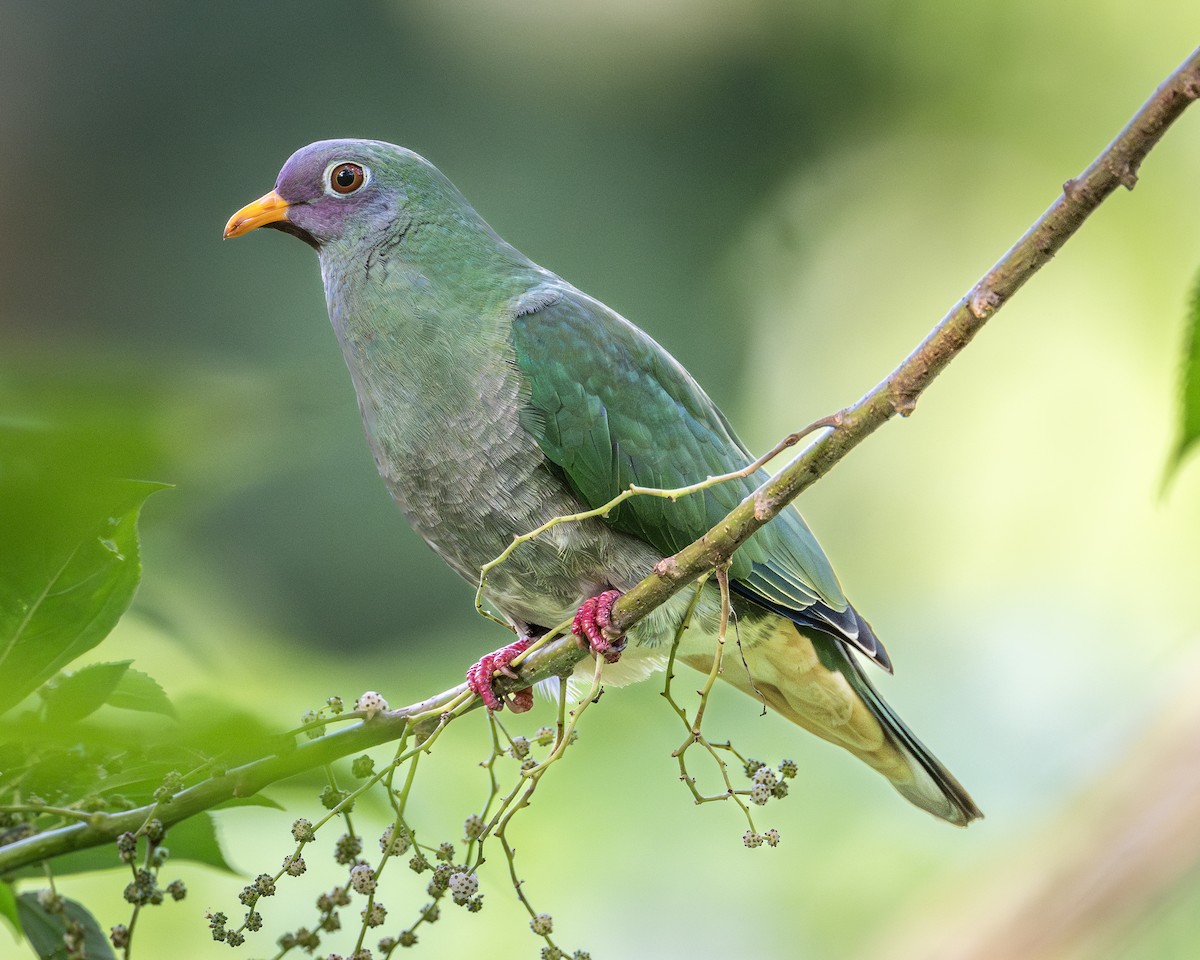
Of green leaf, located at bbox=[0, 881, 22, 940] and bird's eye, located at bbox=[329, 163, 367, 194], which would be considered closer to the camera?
green leaf, located at bbox=[0, 881, 22, 940]

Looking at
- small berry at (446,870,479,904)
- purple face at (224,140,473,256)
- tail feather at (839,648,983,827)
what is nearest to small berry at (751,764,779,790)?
small berry at (446,870,479,904)

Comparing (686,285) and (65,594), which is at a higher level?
(686,285)

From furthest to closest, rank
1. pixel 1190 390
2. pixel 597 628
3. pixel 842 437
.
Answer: pixel 597 628, pixel 842 437, pixel 1190 390

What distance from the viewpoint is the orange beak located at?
3004mm

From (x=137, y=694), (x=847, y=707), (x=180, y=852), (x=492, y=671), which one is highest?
(x=847, y=707)

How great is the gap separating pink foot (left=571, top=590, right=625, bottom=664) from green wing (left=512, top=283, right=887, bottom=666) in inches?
13.9

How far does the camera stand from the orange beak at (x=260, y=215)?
118 inches

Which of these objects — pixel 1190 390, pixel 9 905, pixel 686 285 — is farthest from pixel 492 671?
pixel 686 285

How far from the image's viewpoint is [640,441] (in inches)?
107

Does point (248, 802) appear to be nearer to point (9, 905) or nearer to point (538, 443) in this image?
point (9, 905)

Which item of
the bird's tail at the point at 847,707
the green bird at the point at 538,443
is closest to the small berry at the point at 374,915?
the green bird at the point at 538,443

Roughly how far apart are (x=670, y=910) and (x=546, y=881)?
62 cm

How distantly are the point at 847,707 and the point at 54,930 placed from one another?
6.44 feet

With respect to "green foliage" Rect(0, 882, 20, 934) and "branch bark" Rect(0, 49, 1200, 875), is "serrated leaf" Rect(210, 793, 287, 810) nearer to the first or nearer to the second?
"branch bark" Rect(0, 49, 1200, 875)
